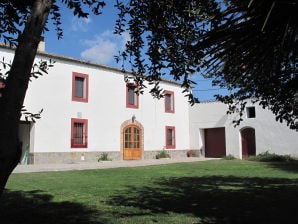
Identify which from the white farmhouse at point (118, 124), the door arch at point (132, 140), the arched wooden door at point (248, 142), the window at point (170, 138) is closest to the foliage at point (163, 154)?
the white farmhouse at point (118, 124)

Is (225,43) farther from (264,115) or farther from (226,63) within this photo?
(264,115)

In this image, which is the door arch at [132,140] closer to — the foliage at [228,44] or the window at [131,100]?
the window at [131,100]

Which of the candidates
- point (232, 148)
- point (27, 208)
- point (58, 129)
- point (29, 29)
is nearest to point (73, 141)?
point (58, 129)

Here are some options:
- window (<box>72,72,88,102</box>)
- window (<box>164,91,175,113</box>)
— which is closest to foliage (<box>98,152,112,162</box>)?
window (<box>72,72,88,102</box>)

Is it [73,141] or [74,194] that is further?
[73,141]

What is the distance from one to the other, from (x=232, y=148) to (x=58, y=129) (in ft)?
41.5

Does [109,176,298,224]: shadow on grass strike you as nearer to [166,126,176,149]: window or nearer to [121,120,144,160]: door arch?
[121,120,144,160]: door arch

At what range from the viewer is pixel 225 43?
416cm

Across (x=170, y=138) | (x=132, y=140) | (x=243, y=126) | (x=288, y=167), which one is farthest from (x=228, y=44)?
(x=170, y=138)

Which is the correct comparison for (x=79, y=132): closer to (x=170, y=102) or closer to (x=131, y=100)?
(x=131, y=100)

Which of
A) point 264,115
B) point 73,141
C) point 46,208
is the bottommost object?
point 46,208

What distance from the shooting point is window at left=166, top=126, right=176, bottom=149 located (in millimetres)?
31016

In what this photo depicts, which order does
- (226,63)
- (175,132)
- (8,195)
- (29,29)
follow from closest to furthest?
(29,29) < (226,63) < (8,195) < (175,132)

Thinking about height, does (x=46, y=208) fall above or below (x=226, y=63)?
Answer: below
